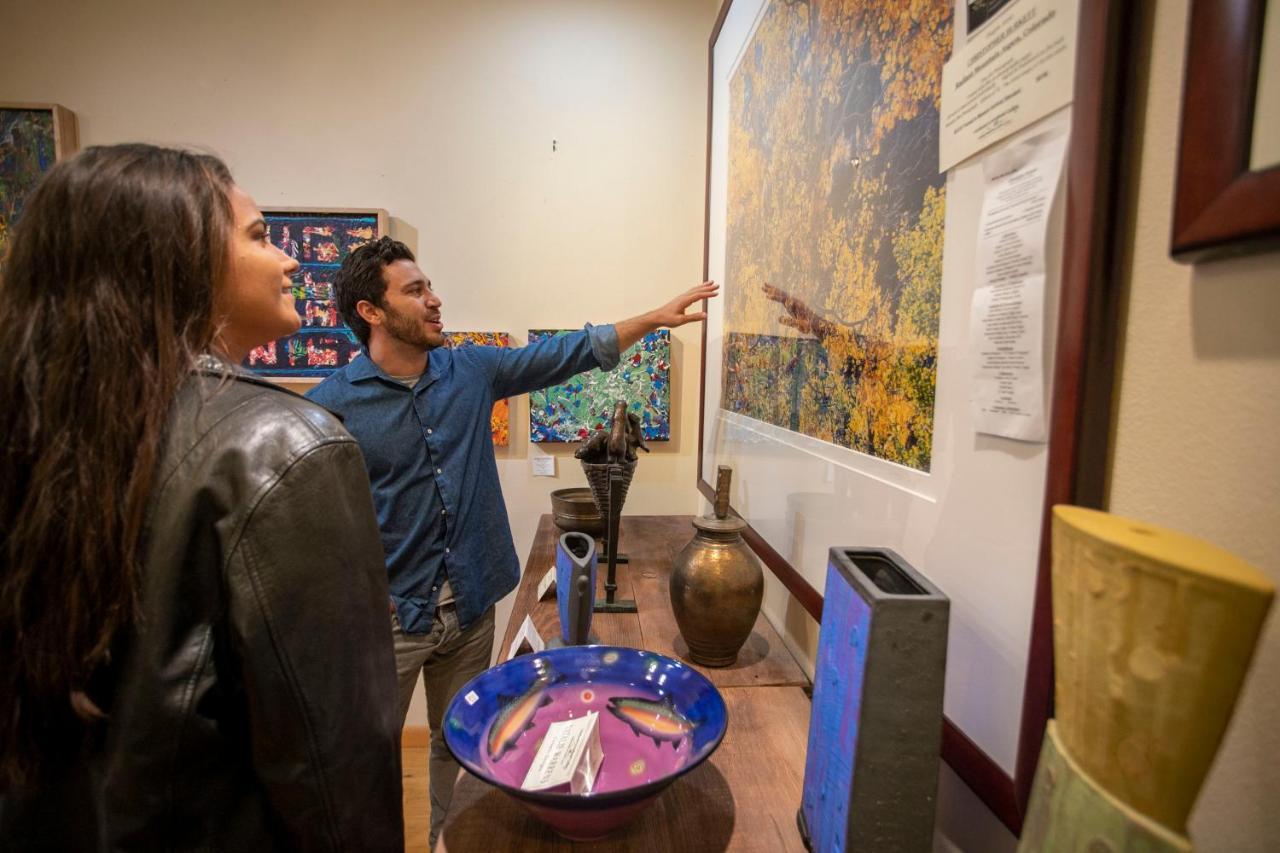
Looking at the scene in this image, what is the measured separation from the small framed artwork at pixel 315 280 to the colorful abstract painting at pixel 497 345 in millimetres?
403

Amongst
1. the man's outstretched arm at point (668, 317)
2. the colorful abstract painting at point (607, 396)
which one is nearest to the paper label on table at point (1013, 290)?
the man's outstretched arm at point (668, 317)

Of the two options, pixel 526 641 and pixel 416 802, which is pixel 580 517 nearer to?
pixel 526 641

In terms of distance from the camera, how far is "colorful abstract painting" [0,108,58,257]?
91.1 inches

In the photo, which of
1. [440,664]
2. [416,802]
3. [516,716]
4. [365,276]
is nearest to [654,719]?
[516,716]

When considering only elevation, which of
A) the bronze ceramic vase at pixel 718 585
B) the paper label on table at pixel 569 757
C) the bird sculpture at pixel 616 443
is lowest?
the paper label on table at pixel 569 757

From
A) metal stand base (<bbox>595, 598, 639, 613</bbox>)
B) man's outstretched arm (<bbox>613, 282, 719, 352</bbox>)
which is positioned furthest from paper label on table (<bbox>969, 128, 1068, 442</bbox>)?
man's outstretched arm (<bbox>613, 282, 719, 352</bbox>)

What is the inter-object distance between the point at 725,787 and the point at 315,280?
237 cm

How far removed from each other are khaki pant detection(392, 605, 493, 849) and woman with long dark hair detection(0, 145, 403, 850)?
102cm

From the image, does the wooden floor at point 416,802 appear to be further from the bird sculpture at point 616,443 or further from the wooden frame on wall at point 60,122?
the wooden frame on wall at point 60,122

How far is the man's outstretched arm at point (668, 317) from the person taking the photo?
6.09 feet

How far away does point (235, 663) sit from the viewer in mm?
671

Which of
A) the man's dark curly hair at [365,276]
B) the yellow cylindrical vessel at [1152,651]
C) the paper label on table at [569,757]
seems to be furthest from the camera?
the man's dark curly hair at [365,276]

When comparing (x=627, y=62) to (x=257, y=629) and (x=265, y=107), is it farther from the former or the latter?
(x=257, y=629)

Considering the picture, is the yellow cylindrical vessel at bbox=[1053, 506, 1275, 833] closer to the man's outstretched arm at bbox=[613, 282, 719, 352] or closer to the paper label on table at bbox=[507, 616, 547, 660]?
the paper label on table at bbox=[507, 616, 547, 660]
